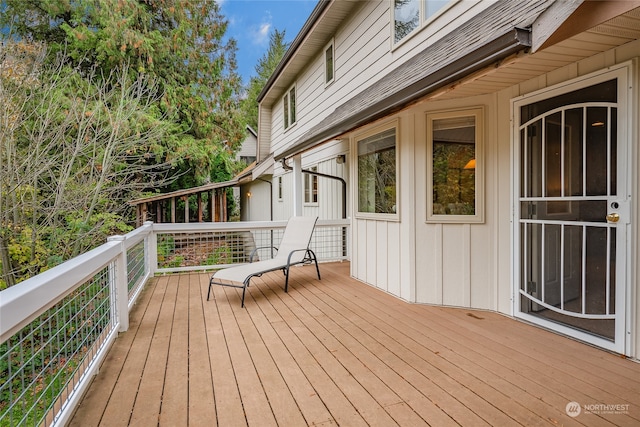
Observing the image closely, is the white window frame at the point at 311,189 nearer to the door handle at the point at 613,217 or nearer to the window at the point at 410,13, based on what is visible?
the window at the point at 410,13

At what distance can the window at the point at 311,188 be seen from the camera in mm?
8260

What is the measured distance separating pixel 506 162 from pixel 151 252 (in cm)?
545

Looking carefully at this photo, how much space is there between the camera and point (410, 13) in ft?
15.6

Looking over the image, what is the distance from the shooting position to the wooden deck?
196 cm

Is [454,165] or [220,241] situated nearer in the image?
[454,165]

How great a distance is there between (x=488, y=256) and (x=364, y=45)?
4282mm

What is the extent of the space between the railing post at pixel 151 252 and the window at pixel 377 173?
3488mm

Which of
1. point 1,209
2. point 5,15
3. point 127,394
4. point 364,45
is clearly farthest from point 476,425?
point 5,15

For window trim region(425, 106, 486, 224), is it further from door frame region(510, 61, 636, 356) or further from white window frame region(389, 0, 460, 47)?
white window frame region(389, 0, 460, 47)

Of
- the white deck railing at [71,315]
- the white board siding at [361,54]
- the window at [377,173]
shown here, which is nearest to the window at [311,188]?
the white board siding at [361,54]

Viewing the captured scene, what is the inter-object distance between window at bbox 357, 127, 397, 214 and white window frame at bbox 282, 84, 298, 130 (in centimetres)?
518

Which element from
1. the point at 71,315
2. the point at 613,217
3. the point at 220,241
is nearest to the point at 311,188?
the point at 220,241

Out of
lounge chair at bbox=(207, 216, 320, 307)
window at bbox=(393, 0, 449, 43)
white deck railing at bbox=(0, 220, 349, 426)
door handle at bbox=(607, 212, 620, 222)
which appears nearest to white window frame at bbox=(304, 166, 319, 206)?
white deck railing at bbox=(0, 220, 349, 426)

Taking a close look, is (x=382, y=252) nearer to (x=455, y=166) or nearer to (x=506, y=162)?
(x=455, y=166)
